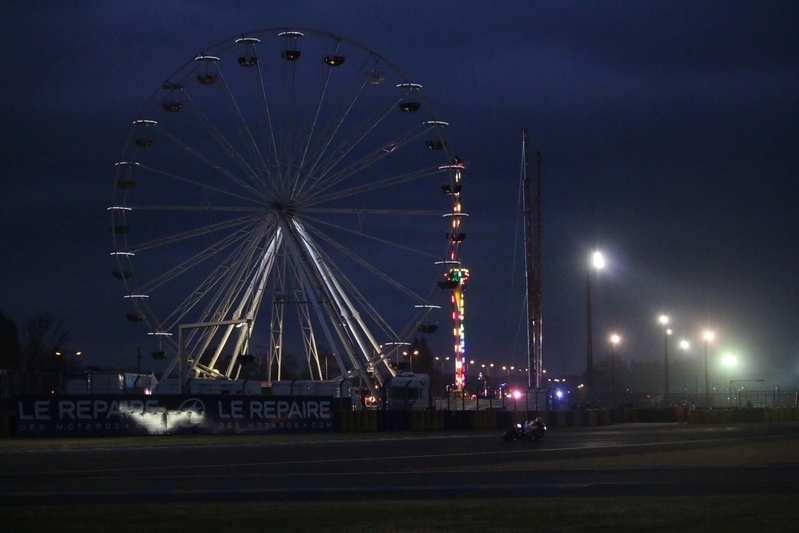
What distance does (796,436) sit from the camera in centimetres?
4119

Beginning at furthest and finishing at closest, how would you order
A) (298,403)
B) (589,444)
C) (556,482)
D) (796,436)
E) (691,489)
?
(298,403)
(796,436)
(589,444)
(556,482)
(691,489)

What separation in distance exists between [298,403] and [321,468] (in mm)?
20236

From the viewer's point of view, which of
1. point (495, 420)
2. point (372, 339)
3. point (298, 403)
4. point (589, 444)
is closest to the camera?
point (589, 444)

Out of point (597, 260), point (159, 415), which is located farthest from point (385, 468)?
point (597, 260)

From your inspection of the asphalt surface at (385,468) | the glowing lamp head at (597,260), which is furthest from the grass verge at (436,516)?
the glowing lamp head at (597,260)

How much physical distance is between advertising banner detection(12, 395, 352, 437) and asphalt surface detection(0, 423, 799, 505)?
2806 millimetres

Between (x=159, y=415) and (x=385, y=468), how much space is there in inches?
785

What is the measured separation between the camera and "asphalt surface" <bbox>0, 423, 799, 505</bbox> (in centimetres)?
1981

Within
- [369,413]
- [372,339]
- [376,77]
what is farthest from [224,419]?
[376,77]

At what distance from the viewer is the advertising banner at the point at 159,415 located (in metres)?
41.4

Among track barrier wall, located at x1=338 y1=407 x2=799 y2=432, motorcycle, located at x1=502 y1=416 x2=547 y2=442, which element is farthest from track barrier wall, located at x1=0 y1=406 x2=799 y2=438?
motorcycle, located at x1=502 y1=416 x2=547 y2=442

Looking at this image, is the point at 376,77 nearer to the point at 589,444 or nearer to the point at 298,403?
the point at 298,403

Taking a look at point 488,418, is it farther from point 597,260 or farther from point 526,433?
point 597,260

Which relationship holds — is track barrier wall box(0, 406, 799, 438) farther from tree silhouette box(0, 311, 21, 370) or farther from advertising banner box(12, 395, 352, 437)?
tree silhouette box(0, 311, 21, 370)
